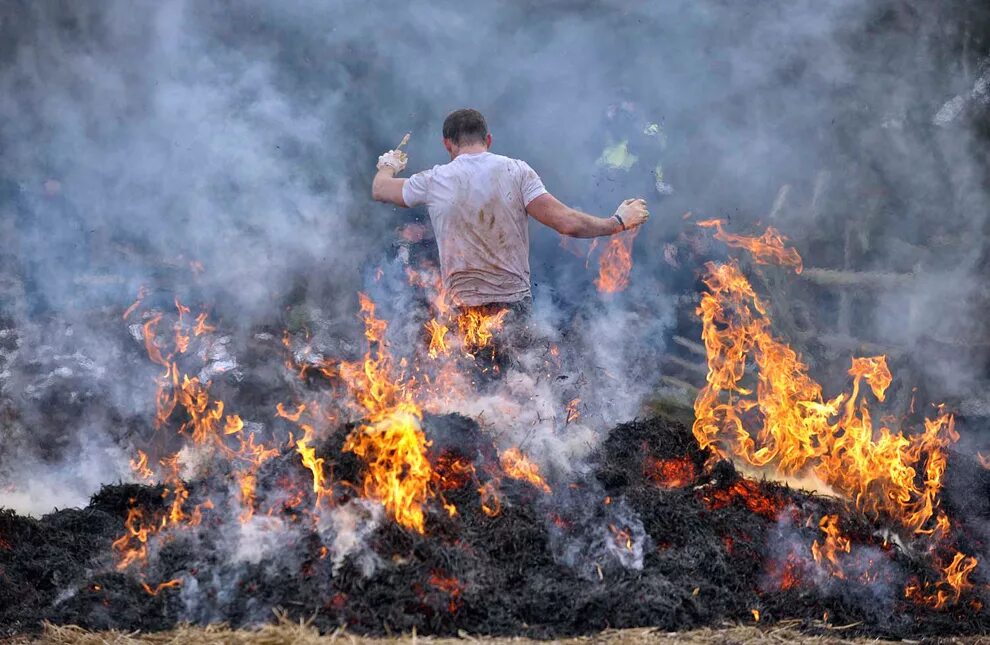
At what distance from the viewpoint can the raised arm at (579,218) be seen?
18.2ft

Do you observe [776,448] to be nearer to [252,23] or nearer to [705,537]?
[705,537]

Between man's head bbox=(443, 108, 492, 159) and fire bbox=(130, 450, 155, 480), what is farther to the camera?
fire bbox=(130, 450, 155, 480)

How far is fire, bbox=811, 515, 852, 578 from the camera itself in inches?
168

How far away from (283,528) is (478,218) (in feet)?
7.69

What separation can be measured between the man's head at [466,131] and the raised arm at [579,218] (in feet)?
1.84

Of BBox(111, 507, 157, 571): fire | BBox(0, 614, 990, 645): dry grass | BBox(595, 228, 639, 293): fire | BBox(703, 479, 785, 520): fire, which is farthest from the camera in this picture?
BBox(595, 228, 639, 293): fire

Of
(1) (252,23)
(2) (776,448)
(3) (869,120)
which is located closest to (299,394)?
(1) (252,23)

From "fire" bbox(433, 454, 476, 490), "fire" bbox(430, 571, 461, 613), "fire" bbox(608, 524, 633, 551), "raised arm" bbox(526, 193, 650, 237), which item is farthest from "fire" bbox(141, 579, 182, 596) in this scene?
"raised arm" bbox(526, 193, 650, 237)

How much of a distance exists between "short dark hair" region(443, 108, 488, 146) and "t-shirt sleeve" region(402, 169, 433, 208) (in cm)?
29

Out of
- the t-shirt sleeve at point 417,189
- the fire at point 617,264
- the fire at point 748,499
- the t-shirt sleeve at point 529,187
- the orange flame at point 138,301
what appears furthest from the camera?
the fire at point 617,264

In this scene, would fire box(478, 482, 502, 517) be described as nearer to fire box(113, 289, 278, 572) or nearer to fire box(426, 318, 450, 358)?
fire box(113, 289, 278, 572)

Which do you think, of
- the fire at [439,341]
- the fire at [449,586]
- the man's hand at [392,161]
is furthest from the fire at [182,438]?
the man's hand at [392,161]

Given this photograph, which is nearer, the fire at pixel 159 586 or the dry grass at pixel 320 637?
the dry grass at pixel 320 637

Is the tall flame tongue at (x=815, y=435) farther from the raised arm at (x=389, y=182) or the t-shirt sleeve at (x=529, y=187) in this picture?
the raised arm at (x=389, y=182)
